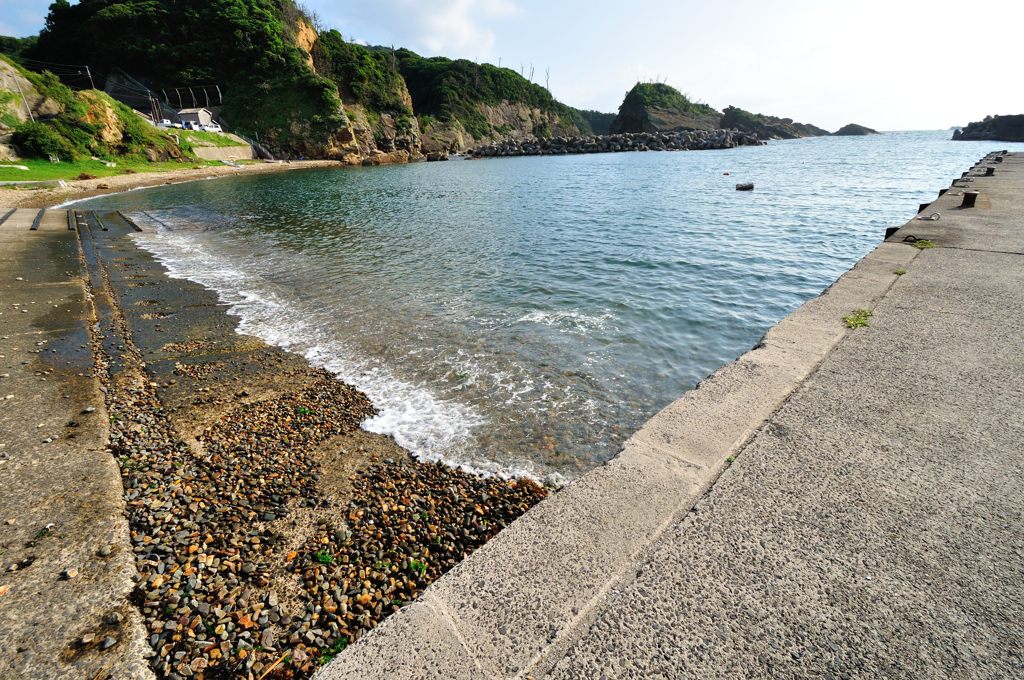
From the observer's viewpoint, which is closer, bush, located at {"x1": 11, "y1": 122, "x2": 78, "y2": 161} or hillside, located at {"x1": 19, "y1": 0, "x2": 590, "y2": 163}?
bush, located at {"x1": 11, "y1": 122, "x2": 78, "y2": 161}

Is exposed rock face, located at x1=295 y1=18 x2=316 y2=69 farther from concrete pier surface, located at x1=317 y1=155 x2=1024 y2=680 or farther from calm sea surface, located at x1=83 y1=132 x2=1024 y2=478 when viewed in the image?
concrete pier surface, located at x1=317 y1=155 x2=1024 y2=680

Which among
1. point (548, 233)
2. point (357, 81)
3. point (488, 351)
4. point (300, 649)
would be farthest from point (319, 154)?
point (300, 649)

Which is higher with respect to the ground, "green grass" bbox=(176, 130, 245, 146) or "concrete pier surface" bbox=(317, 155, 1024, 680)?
"green grass" bbox=(176, 130, 245, 146)

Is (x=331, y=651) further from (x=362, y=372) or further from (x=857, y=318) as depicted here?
(x=857, y=318)

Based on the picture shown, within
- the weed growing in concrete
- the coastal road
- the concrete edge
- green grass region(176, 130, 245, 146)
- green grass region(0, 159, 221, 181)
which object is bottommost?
the coastal road

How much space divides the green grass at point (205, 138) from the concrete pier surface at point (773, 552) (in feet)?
276

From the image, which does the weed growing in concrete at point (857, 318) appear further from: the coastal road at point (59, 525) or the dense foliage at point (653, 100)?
the dense foliage at point (653, 100)

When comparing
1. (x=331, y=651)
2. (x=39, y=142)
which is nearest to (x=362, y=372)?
(x=331, y=651)

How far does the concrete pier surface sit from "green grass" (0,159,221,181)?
49188mm

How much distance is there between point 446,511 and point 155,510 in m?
2.99

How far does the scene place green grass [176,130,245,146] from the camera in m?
67.2

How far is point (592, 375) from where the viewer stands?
8.69 metres

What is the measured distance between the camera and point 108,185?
39.6 metres

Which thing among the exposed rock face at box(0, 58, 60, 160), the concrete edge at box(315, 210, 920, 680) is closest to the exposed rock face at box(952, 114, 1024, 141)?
the concrete edge at box(315, 210, 920, 680)
